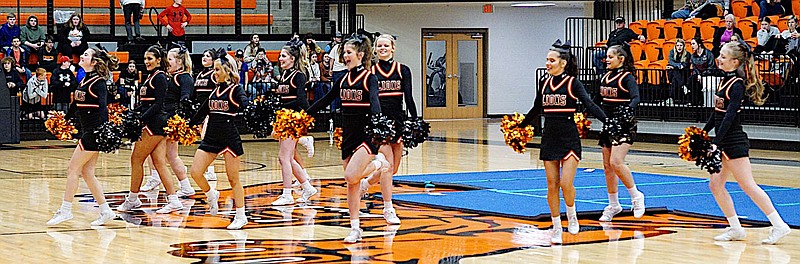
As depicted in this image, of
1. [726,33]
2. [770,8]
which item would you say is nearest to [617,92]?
[726,33]

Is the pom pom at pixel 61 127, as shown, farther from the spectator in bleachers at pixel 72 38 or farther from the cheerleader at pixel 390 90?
the spectator in bleachers at pixel 72 38

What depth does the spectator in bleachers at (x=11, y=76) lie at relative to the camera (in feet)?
66.5

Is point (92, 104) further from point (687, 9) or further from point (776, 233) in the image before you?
point (687, 9)

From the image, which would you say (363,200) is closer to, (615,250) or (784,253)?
(615,250)

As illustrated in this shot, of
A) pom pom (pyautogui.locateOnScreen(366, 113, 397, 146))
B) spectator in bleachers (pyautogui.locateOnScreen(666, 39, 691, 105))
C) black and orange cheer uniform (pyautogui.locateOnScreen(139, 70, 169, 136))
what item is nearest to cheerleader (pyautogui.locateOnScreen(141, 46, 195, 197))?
black and orange cheer uniform (pyautogui.locateOnScreen(139, 70, 169, 136))

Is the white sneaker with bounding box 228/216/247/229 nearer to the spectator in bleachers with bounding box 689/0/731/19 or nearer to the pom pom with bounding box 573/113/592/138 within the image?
the pom pom with bounding box 573/113/592/138

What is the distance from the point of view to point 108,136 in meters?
9.75

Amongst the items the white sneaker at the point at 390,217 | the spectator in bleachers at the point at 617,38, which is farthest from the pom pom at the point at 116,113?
the spectator in bleachers at the point at 617,38

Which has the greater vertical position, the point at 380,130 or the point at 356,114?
the point at 356,114

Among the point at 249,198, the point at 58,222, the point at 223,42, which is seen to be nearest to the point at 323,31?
the point at 223,42

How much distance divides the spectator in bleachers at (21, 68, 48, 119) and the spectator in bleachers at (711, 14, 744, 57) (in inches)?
472

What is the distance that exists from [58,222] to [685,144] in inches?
205

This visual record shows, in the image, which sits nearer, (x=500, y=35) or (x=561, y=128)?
(x=561, y=128)

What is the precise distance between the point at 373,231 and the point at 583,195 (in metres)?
3.17
